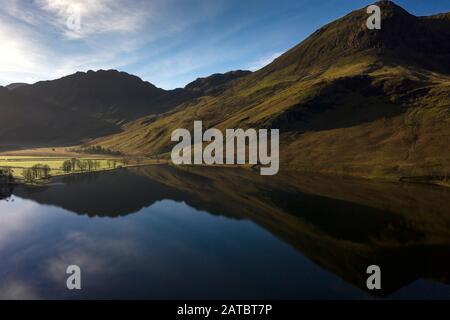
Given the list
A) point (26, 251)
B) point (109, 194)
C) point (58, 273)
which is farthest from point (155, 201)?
point (58, 273)

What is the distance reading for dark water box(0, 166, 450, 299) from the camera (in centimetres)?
7006

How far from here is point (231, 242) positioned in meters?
100

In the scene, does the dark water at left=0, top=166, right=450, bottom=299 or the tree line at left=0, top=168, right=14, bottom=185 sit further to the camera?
the tree line at left=0, top=168, right=14, bottom=185

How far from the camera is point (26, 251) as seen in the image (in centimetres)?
9219

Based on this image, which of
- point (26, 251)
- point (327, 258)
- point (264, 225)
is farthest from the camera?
point (264, 225)

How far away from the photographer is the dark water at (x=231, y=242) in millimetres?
70062

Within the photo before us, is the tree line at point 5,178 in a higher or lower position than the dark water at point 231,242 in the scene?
higher

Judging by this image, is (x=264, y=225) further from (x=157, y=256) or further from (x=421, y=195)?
(x=421, y=195)

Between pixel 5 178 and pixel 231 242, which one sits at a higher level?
pixel 5 178

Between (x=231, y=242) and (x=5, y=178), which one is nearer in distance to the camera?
(x=231, y=242)

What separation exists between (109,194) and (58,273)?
3762 inches

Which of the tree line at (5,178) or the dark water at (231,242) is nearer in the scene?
the dark water at (231,242)

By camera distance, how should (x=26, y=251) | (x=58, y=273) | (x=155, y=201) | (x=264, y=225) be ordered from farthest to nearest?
(x=155, y=201) → (x=264, y=225) → (x=26, y=251) → (x=58, y=273)

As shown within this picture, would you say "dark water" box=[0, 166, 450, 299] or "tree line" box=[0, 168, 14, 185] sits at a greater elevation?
"tree line" box=[0, 168, 14, 185]
